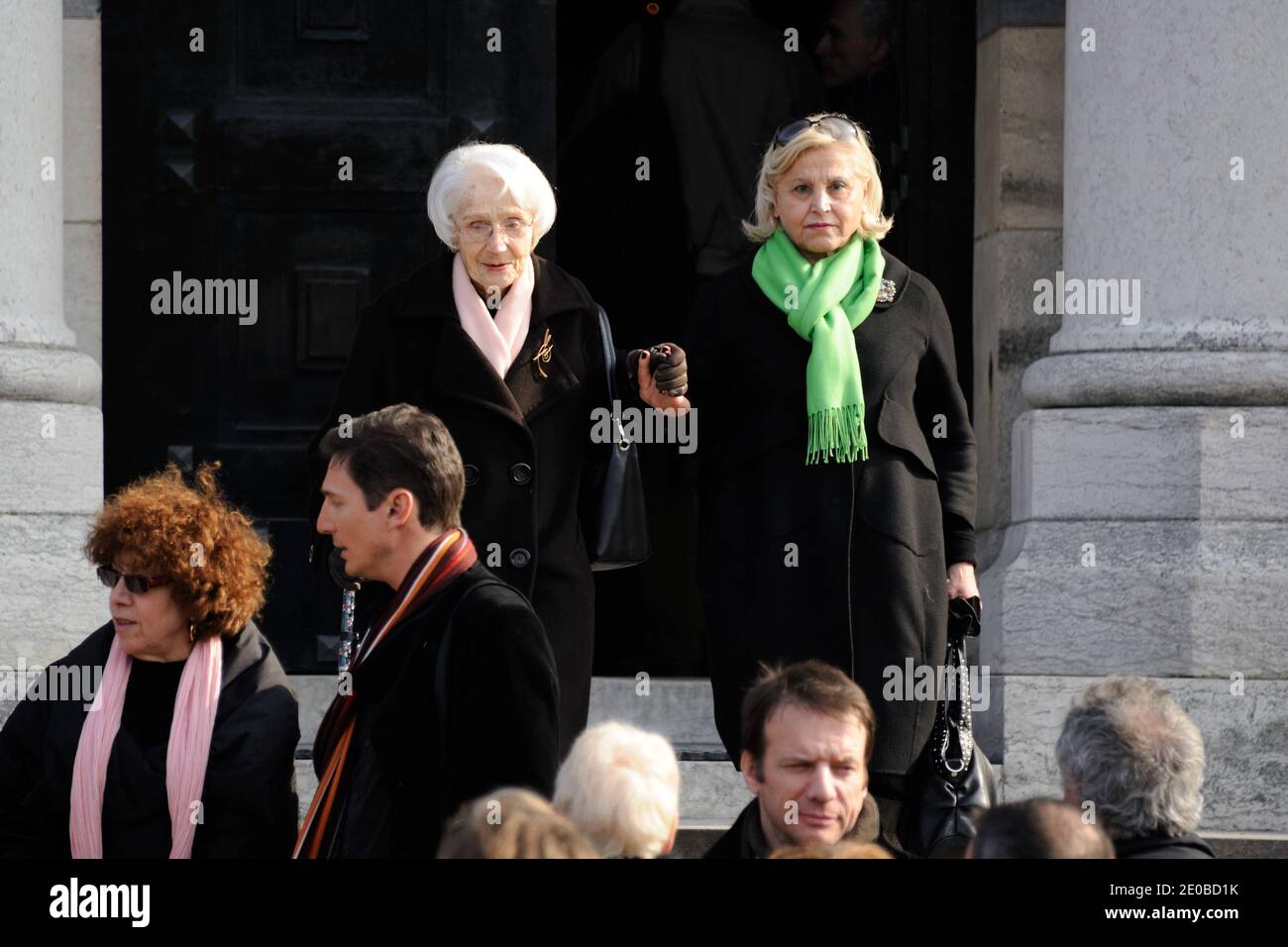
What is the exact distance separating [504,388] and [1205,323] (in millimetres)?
2766

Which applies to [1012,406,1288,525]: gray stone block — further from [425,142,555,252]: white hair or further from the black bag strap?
[425,142,555,252]: white hair

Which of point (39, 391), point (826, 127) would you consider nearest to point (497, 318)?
point (826, 127)

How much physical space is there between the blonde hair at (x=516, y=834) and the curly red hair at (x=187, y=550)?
1296 mm

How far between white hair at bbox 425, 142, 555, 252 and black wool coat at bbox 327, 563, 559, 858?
1397 mm

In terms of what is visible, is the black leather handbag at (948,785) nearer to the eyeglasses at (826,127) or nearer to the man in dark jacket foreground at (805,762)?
the man in dark jacket foreground at (805,762)

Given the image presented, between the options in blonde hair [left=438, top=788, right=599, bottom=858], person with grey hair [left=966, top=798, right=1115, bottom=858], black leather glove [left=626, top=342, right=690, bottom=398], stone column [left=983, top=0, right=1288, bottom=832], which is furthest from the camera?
stone column [left=983, top=0, right=1288, bottom=832]

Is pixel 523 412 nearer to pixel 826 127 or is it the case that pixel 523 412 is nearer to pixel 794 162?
pixel 794 162

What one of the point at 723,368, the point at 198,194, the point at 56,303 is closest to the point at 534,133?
the point at 198,194

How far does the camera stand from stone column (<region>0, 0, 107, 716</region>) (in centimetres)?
718

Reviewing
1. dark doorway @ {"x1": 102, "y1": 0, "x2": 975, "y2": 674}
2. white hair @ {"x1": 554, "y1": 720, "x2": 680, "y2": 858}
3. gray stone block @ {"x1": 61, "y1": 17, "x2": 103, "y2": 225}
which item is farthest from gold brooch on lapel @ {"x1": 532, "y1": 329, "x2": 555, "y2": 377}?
gray stone block @ {"x1": 61, "y1": 17, "x2": 103, "y2": 225}

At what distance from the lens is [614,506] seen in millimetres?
5609

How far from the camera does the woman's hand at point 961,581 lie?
5660 millimetres

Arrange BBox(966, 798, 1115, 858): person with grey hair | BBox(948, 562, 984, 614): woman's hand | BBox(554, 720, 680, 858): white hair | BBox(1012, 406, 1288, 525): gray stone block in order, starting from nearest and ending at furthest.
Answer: BBox(966, 798, 1115, 858): person with grey hair, BBox(554, 720, 680, 858): white hair, BBox(948, 562, 984, 614): woman's hand, BBox(1012, 406, 1288, 525): gray stone block

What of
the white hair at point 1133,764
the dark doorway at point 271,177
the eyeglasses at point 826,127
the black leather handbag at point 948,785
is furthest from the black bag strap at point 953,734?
the dark doorway at point 271,177
